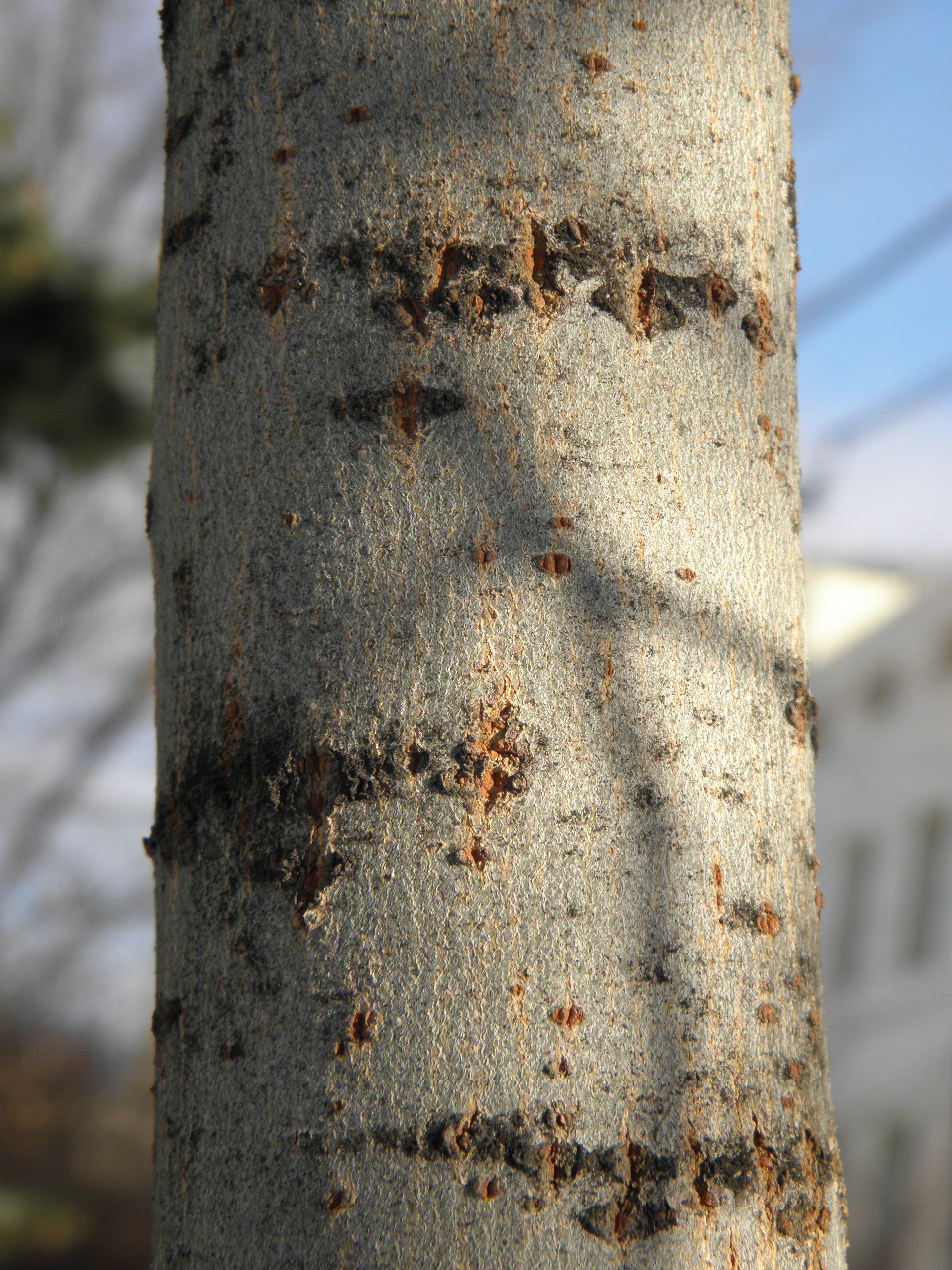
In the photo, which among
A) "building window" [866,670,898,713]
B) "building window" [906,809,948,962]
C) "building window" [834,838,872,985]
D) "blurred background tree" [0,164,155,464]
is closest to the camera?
"blurred background tree" [0,164,155,464]

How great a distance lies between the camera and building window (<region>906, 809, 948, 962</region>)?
5.39m

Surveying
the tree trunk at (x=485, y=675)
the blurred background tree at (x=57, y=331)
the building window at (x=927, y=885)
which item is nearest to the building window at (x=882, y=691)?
the building window at (x=927, y=885)

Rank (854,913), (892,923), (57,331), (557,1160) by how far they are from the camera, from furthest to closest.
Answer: (854,913), (892,923), (57,331), (557,1160)

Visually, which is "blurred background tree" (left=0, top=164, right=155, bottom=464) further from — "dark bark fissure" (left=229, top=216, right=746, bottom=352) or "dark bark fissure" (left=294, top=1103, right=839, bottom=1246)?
"dark bark fissure" (left=294, top=1103, right=839, bottom=1246)

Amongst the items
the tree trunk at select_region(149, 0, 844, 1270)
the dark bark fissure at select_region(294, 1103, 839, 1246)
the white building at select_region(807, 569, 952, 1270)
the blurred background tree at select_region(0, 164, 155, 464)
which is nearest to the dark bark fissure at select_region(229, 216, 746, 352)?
the tree trunk at select_region(149, 0, 844, 1270)

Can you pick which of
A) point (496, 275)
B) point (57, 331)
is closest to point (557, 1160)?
point (496, 275)

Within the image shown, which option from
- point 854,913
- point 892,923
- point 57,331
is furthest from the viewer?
point 854,913

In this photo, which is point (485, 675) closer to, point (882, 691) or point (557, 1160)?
point (557, 1160)

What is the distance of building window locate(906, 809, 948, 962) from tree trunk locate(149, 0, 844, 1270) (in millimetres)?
5360

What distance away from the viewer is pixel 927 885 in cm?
562

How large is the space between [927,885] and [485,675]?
18.8 feet

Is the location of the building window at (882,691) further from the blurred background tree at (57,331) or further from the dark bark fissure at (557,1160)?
the dark bark fissure at (557,1160)

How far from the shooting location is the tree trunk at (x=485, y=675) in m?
0.52

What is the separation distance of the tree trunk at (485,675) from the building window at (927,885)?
17.6 ft
